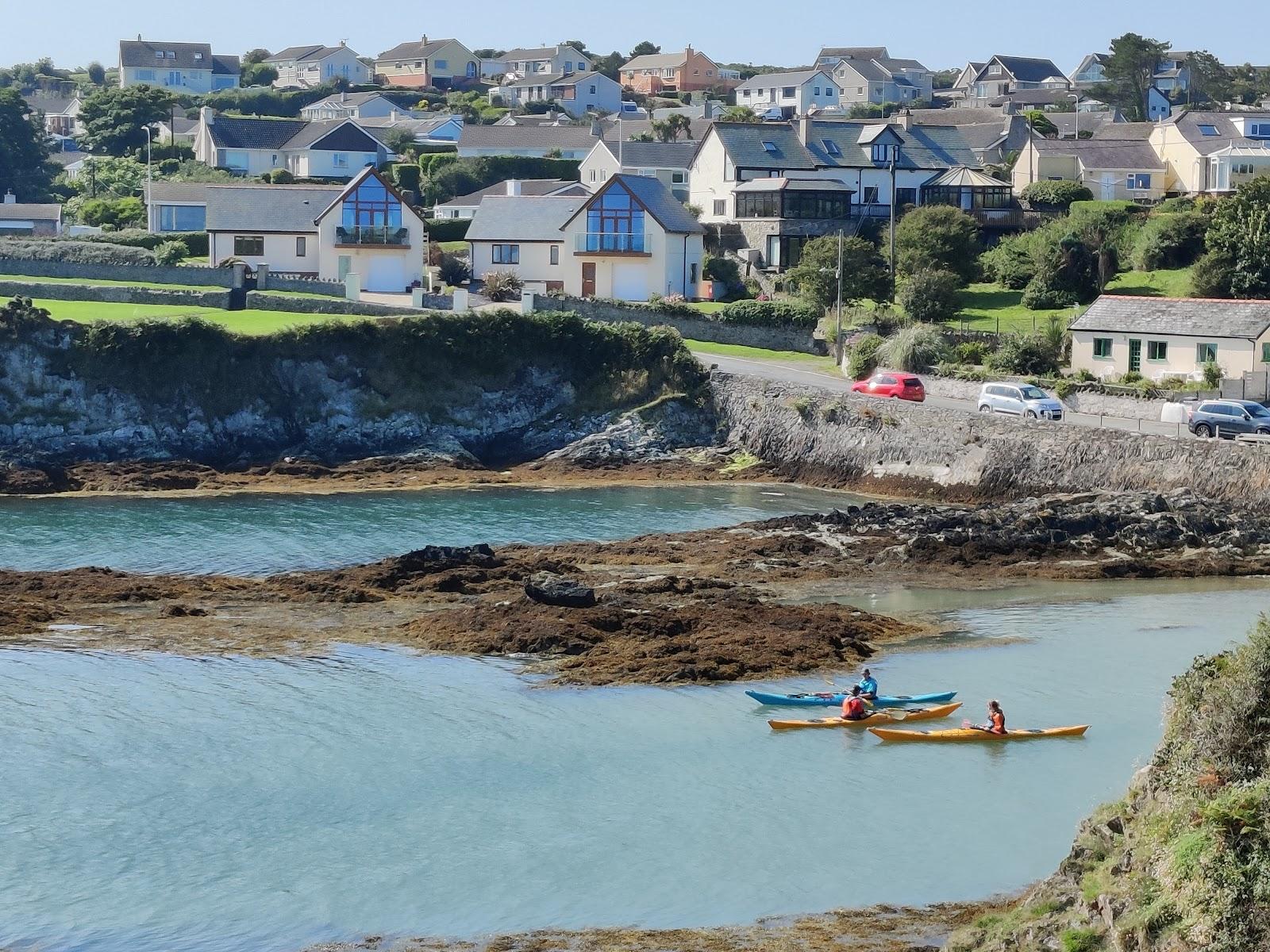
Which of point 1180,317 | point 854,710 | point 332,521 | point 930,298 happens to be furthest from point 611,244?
point 854,710

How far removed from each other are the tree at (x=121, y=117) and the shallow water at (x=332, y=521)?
80803 mm

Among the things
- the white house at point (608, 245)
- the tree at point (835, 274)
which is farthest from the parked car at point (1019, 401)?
the white house at point (608, 245)

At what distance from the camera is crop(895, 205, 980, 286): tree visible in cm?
8050

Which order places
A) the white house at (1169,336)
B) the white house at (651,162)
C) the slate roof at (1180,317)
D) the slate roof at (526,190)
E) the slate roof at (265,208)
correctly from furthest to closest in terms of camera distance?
the white house at (651,162)
the slate roof at (526,190)
the slate roof at (265,208)
the slate roof at (1180,317)
the white house at (1169,336)

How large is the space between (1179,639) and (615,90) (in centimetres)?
13863

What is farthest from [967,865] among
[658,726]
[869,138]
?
[869,138]

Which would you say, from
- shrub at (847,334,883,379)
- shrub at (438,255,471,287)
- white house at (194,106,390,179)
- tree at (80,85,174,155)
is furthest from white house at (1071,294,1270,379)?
tree at (80,85,174,155)

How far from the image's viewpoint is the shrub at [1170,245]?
81688mm

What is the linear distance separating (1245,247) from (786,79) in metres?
92.4

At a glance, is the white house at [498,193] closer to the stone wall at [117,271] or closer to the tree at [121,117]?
the stone wall at [117,271]

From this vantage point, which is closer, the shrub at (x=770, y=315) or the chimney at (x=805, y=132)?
the shrub at (x=770, y=315)

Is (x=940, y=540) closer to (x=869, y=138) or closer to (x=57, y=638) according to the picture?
(x=57, y=638)

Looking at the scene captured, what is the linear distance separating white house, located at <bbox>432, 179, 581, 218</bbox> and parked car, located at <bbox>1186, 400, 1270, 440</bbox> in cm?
4877

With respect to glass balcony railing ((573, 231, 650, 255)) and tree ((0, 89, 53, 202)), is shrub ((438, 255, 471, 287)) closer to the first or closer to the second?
glass balcony railing ((573, 231, 650, 255))
